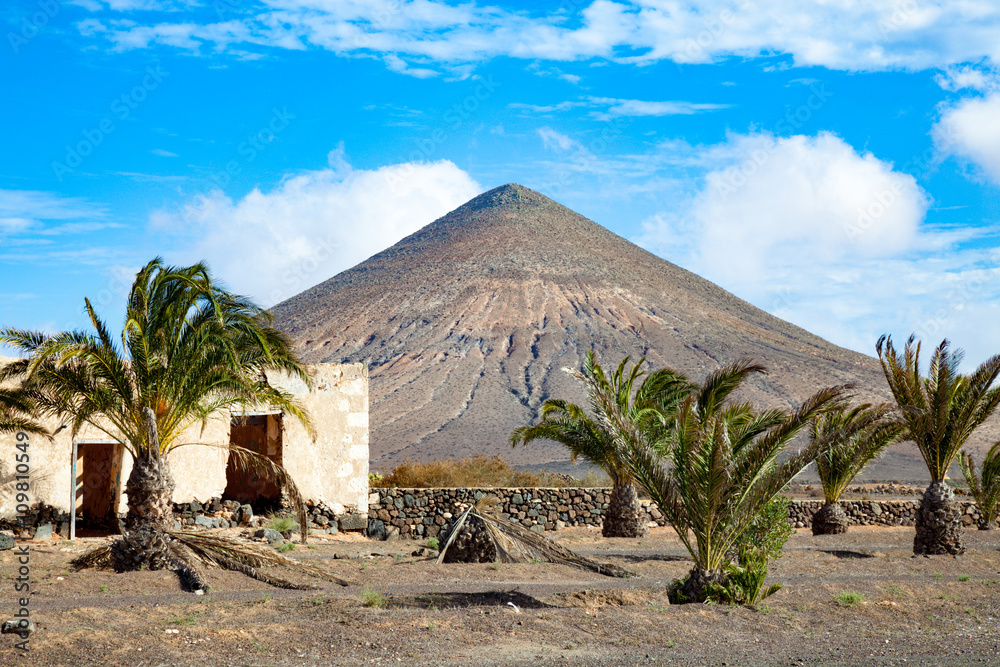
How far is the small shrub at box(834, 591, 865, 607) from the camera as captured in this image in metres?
12.3

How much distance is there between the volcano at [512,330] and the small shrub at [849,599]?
5102 cm

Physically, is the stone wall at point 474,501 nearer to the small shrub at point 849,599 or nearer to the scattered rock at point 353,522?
the scattered rock at point 353,522

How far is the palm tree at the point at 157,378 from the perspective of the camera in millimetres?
12859

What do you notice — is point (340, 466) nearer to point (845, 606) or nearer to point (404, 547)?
point (404, 547)

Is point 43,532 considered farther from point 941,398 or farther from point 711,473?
point 941,398

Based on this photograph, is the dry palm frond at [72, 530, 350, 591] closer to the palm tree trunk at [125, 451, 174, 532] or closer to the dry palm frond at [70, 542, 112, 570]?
the dry palm frond at [70, 542, 112, 570]

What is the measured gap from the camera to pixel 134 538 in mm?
13281

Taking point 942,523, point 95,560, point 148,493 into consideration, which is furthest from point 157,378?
point 942,523

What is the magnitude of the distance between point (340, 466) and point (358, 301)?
8672cm

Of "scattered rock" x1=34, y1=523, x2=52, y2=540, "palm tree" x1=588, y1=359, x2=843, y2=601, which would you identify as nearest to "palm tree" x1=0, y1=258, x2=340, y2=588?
"scattered rock" x1=34, y1=523, x2=52, y2=540

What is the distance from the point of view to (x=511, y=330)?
310 feet

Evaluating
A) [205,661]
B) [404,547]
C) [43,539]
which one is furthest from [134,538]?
[404,547]

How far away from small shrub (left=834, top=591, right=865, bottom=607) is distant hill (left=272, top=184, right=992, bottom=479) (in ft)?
162

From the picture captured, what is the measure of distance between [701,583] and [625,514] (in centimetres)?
984
